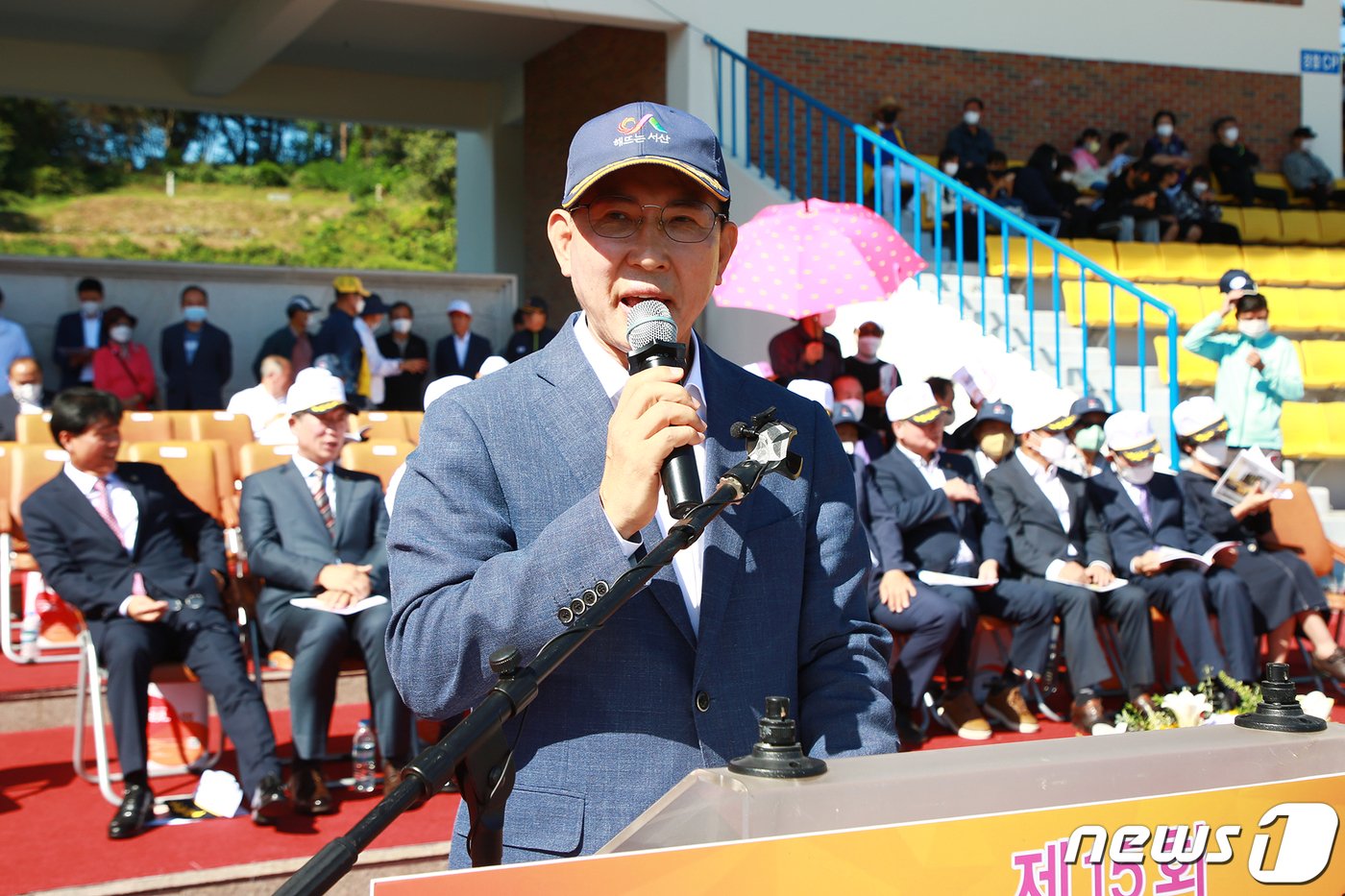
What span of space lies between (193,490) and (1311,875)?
646 cm

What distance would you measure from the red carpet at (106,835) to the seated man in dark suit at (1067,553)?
3186 millimetres

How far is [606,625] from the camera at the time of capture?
5.14 feet

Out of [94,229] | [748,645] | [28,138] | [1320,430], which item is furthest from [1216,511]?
[28,138]

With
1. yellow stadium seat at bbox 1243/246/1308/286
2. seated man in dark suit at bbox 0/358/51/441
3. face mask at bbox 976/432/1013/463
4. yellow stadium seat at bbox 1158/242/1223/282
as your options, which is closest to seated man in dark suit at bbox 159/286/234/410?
seated man in dark suit at bbox 0/358/51/441

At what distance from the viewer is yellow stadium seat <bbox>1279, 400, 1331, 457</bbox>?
34.8ft

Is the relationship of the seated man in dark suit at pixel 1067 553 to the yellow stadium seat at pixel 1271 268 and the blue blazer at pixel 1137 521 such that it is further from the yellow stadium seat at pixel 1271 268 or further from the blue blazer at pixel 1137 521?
the yellow stadium seat at pixel 1271 268

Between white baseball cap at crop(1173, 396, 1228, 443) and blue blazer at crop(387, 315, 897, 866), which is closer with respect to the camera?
blue blazer at crop(387, 315, 897, 866)

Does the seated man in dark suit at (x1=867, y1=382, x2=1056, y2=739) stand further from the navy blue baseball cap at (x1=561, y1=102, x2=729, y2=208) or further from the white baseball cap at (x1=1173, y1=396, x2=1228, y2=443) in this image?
the navy blue baseball cap at (x1=561, y1=102, x2=729, y2=208)

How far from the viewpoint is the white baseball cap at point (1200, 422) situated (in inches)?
308

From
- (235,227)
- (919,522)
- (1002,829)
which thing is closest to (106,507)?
(919,522)

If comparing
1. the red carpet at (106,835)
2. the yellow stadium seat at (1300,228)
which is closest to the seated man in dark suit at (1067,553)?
the red carpet at (106,835)

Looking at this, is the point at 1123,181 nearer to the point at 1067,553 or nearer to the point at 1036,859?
the point at 1067,553

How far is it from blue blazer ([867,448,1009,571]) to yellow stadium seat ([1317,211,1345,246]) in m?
10.2

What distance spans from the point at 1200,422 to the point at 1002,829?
7.32 metres
